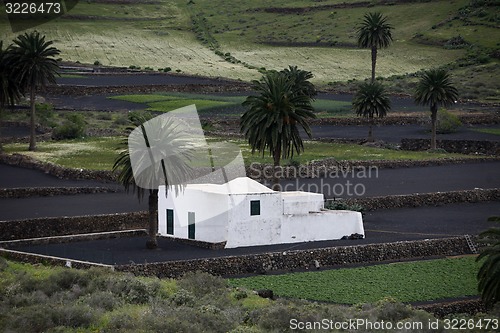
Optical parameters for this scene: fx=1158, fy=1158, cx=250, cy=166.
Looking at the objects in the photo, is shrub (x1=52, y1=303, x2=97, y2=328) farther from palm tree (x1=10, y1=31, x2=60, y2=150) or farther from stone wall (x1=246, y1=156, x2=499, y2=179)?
palm tree (x1=10, y1=31, x2=60, y2=150)

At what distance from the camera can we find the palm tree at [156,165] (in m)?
56.8

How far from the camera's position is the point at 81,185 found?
70.4 meters

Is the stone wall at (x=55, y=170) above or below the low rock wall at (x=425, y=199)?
above

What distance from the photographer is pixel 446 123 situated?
100 m

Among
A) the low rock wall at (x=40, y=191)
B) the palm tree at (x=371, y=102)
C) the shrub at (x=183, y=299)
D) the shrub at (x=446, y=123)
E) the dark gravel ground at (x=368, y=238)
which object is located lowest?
the shrub at (x=183, y=299)

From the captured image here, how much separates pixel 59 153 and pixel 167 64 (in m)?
62.5

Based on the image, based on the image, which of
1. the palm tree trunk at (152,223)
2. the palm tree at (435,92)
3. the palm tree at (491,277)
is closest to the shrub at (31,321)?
the palm tree at (491,277)

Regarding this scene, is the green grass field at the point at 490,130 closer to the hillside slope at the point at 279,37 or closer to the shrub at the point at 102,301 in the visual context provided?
the hillside slope at the point at 279,37

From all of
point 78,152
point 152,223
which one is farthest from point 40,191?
point 78,152

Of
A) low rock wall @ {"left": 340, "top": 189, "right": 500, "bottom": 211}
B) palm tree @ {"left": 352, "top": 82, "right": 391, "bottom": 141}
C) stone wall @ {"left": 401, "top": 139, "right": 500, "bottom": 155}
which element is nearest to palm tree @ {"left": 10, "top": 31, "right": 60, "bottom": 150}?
low rock wall @ {"left": 340, "top": 189, "right": 500, "bottom": 211}

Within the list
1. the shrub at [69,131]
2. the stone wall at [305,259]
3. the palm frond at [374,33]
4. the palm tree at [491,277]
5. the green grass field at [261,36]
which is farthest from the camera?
the green grass field at [261,36]

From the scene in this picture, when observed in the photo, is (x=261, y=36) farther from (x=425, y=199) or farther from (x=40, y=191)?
(x=40, y=191)

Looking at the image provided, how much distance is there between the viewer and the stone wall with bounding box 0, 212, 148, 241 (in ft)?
192

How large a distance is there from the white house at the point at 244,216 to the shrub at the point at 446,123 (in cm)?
4019
